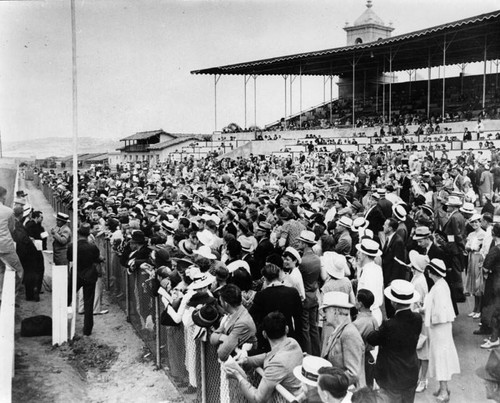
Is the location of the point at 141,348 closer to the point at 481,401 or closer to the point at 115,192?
the point at 481,401

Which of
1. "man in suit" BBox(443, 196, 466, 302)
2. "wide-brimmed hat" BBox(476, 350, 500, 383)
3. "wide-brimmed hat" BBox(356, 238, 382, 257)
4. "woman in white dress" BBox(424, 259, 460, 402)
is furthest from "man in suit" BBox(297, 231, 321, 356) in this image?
"wide-brimmed hat" BBox(476, 350, 500, 383)

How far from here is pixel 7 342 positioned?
5.54 metres

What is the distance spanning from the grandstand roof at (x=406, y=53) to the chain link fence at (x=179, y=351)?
79.1 ft

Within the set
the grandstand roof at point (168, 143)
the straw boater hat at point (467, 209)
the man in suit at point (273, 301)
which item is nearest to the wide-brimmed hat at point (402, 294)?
the man in suit at point (273, 301)

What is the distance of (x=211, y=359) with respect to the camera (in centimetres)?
546

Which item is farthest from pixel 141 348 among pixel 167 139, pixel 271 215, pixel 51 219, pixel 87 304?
pixel 167 139

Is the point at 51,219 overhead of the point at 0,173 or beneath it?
beneath

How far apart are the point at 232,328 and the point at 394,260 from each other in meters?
3.63

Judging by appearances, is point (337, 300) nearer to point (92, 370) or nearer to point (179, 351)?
point (179, 351)

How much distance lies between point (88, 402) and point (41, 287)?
5315mm

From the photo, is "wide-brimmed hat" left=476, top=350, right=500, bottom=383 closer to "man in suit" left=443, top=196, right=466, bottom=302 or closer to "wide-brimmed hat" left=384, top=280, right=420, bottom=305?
"wide-brimmed hat" left=384, top=280, right=420, bottom=305

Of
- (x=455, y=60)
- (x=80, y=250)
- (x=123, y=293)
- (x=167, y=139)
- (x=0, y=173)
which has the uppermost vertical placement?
(x=455, y=60)

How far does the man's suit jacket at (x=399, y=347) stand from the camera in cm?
484

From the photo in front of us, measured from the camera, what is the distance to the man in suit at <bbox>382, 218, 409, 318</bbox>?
7.81m
